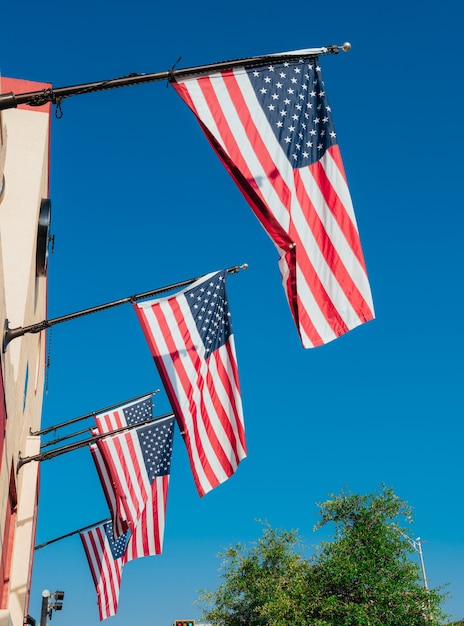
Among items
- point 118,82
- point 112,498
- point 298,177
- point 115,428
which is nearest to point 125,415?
point 115,428

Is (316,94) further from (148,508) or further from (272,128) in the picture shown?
(148,508)

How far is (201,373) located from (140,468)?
140 inches

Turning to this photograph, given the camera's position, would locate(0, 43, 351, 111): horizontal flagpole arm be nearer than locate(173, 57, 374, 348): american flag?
Yes

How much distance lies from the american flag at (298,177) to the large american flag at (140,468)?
269 inches

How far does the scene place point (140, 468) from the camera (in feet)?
44.2

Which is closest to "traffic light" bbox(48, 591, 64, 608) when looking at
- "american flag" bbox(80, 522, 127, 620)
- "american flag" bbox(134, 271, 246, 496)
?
"american flag" bbox(80, 522, 127, 620)

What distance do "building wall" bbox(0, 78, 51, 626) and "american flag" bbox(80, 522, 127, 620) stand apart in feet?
6.68

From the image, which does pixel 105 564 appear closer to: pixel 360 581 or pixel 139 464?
pixel 139 464

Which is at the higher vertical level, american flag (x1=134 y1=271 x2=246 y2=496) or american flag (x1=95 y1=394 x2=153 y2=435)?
american flag (x1=95 y1=394 x2=153 y2=435)

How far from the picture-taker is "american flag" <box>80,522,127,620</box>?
54.1 feet

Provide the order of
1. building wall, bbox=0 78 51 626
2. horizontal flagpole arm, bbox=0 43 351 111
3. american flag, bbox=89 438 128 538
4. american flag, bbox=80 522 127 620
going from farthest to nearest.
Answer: american flag, bbox=80 522 127 620, american flag, bbox=89 438 128 538, building wall, bbox=0 78 51 626, horizontal flagpole arm, bbox=0 43 351 111

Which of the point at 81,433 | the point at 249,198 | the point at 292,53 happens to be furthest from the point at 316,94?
the point at 81,433

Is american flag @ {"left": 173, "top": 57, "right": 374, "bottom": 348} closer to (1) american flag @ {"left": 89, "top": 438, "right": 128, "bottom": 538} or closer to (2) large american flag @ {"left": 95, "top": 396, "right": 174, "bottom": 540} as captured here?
(2) large american flag @ {"left": 95, "top": 396, "right": 174, "bottom": 540}

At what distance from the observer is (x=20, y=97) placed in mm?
5602
